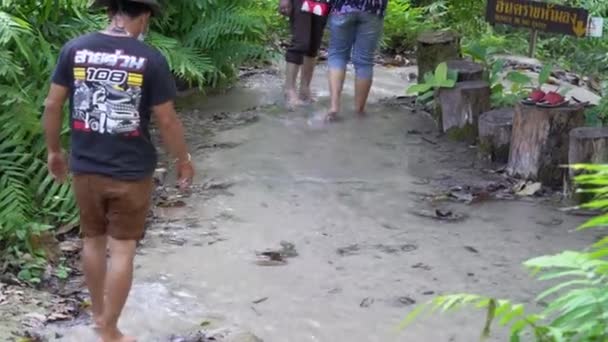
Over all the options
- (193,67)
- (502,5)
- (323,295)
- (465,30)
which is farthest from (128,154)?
(465,30)

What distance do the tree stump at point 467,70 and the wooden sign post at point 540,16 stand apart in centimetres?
53

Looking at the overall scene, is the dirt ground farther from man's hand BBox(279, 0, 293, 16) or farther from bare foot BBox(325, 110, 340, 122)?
man's hand BBox(279, 0, 293, 16)

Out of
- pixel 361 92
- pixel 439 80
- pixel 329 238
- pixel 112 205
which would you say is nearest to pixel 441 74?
pixel 439 80

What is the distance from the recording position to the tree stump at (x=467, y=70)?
7.67m

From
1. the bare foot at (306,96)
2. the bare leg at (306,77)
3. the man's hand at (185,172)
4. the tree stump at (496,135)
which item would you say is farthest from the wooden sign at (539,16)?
the man's hand at (185,172)

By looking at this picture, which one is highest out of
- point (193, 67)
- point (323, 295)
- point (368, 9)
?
point (368, 9)

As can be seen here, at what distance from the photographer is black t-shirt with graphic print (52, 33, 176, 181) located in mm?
3682

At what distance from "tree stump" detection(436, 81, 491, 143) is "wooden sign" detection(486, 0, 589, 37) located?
872 mm

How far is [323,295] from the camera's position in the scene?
4.66m

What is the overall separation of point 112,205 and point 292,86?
4533mm

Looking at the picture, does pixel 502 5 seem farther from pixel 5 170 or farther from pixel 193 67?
pixel 5 170

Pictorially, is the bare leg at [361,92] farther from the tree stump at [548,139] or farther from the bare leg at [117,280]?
the bare leg at [117,280]

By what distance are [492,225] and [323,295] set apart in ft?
4.56

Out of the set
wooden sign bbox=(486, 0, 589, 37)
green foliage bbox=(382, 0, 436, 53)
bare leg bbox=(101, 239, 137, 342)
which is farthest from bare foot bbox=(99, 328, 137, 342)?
green foliage bbox=(382, 0, 436, 53)
